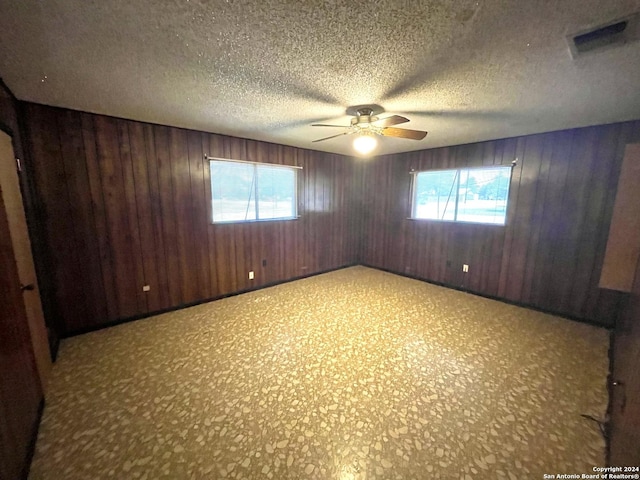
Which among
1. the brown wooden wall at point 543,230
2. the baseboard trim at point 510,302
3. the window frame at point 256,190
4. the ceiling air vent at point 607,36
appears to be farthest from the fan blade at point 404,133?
the baseboard trim at point 510,302

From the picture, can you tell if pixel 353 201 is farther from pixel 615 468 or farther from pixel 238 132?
pixel 615 468

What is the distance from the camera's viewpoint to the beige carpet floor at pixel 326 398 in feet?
4.42

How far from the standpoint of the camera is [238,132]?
3.22 m

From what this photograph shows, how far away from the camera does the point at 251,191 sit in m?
3.78

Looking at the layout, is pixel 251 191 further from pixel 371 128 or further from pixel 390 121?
pixel 390 121

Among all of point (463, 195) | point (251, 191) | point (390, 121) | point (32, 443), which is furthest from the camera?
point (463, 195)

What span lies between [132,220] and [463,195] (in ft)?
15.4

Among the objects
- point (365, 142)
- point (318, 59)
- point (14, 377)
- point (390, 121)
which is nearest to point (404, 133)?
point (390, 121)

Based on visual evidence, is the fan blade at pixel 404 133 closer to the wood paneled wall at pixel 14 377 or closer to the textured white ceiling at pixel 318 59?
the textured white ceiling at pixel 318 59

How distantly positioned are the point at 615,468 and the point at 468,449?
647 millimetres

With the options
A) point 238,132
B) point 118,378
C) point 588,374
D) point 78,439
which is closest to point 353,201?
point 238,132

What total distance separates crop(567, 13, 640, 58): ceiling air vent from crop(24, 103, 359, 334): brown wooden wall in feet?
11.0

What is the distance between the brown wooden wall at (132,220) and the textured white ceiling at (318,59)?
385 millimetres

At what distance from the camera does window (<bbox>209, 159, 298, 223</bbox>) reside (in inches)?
137
